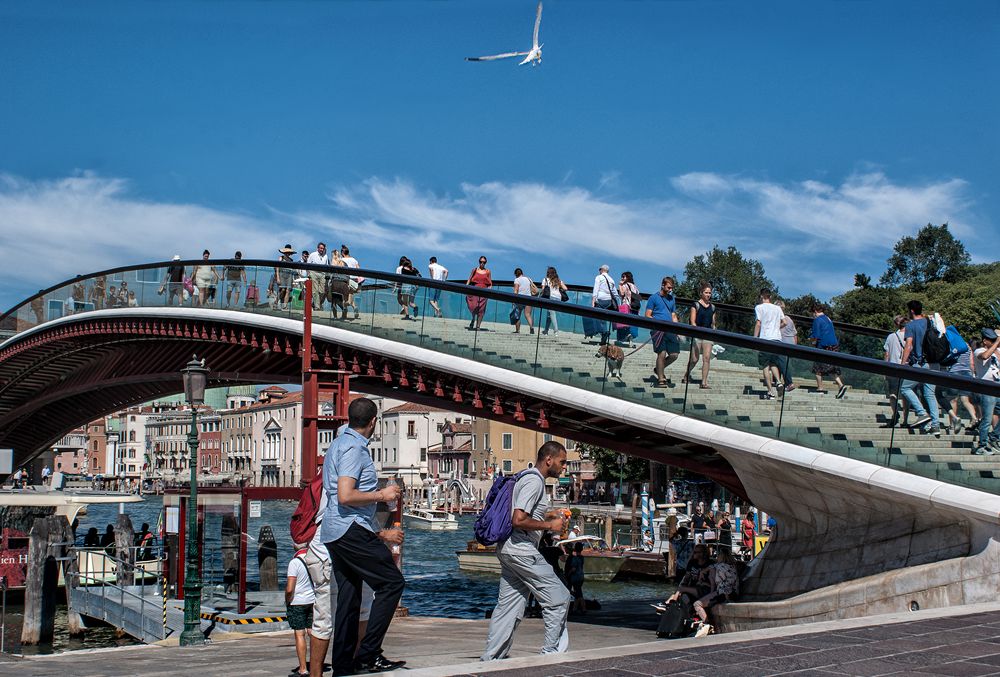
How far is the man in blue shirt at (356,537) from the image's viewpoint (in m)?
6.99

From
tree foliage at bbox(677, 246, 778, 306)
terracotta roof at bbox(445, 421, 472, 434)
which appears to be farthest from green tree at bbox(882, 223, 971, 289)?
terracotta roof at bbox(445, 421, 472, 434)

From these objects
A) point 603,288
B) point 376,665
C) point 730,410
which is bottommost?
point 376,665

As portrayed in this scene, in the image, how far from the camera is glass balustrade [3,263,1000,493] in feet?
38.9

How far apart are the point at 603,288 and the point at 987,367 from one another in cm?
669

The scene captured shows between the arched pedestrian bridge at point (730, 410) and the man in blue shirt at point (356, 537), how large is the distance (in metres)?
6.02

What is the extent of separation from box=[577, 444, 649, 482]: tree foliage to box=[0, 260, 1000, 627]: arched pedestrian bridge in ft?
158

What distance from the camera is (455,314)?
19312 millimetres

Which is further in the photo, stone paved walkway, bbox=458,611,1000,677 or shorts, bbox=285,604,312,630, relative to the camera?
shorts, bbox=285,604,312,630

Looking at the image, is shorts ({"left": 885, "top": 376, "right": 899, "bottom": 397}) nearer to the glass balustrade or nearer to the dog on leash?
the glass balustrade

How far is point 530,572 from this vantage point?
24.8 ft

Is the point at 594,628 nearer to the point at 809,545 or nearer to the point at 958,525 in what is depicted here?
the point at 809,545

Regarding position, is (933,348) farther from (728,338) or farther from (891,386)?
(891,386)

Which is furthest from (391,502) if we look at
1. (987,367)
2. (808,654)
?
(987,367)

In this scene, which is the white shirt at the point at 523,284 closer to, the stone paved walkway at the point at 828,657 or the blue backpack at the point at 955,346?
the blue backpack at the point at 955,346
